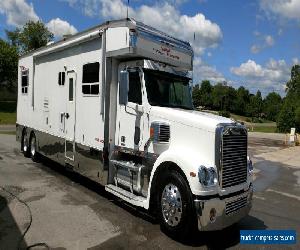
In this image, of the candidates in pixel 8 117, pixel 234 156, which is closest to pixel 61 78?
pixel 234 156

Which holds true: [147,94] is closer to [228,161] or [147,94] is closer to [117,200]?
[228,161]

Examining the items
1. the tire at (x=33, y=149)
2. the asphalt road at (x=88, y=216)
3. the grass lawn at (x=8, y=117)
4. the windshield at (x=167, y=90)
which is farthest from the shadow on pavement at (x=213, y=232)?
the grass lawn at (x=8, y=117)

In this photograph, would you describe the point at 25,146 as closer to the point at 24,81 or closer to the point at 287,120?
the point at 24,81

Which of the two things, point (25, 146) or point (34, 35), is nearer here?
point (25, 146)

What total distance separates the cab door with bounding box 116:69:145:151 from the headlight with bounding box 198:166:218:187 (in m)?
1.79

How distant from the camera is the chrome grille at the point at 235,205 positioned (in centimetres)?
668

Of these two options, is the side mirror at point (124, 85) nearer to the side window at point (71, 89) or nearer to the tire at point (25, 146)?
the side window at point (71, 89)

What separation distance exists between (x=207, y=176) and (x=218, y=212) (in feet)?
1.99

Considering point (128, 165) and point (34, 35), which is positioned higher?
point (34, 35)

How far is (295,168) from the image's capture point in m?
18.1

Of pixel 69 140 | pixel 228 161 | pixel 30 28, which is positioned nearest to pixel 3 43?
pixel 30 28

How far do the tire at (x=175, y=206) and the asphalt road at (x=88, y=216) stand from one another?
217 mm

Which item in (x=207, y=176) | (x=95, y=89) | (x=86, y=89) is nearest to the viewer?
(x=207, y=176)

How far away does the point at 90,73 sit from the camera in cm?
939
